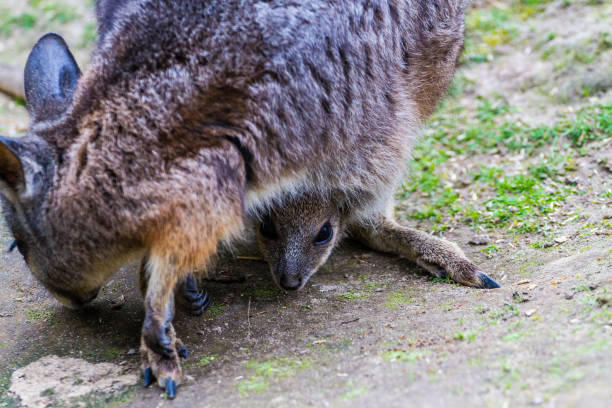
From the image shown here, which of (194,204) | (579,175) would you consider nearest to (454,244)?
(579,175)

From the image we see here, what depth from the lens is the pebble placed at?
393cm

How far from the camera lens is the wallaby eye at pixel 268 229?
3682 mm

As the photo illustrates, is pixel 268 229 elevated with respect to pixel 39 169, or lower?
lower

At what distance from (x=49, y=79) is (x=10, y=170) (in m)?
0.61

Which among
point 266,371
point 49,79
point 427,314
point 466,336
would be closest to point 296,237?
point 427,314

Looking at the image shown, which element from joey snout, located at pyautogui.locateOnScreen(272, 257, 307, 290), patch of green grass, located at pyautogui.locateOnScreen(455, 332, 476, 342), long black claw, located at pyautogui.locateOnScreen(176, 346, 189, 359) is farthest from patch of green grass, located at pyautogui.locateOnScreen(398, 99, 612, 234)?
long black claw, located at pyautogui.locateOnScreen(176, 346, 189, 359)

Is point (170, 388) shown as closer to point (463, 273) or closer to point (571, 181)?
point (463, 273)

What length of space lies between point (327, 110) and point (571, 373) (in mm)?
1609

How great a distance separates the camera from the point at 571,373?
213 cm

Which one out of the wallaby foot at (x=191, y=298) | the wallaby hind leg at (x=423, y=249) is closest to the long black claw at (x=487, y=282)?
the wallaby hind leg at (x=423, y=249)

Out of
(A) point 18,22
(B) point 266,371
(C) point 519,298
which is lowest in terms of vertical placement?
(C) point 519,298

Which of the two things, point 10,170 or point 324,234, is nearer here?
point 10,170

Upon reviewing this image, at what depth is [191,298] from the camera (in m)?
3.38

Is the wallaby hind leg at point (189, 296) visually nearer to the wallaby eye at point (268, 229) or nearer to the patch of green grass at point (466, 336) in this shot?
the wallaby eye at point (268, 229)
